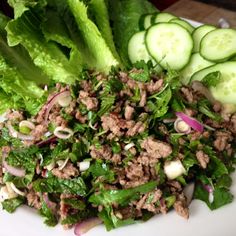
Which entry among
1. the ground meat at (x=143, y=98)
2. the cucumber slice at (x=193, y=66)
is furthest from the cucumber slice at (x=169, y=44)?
the ground meat at (x=143, y=98)

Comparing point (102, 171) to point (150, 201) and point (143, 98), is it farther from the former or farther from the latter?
point (143, 98)

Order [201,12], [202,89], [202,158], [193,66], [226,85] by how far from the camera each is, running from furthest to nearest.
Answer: [201,12] → [193,66] → [226,85] → [202,89] → [202,158]

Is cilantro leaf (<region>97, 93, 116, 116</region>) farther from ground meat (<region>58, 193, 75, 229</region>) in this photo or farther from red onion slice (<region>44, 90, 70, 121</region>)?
ground meat (<region>58, 193, 75, 229</region>)

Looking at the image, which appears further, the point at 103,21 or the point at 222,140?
the point at 103,21

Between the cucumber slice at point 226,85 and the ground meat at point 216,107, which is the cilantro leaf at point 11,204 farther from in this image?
the cucumber slice at point 226,85

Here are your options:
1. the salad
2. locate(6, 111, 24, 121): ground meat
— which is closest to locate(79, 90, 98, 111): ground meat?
the salad

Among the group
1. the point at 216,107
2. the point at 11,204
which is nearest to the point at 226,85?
the point at 216,107
